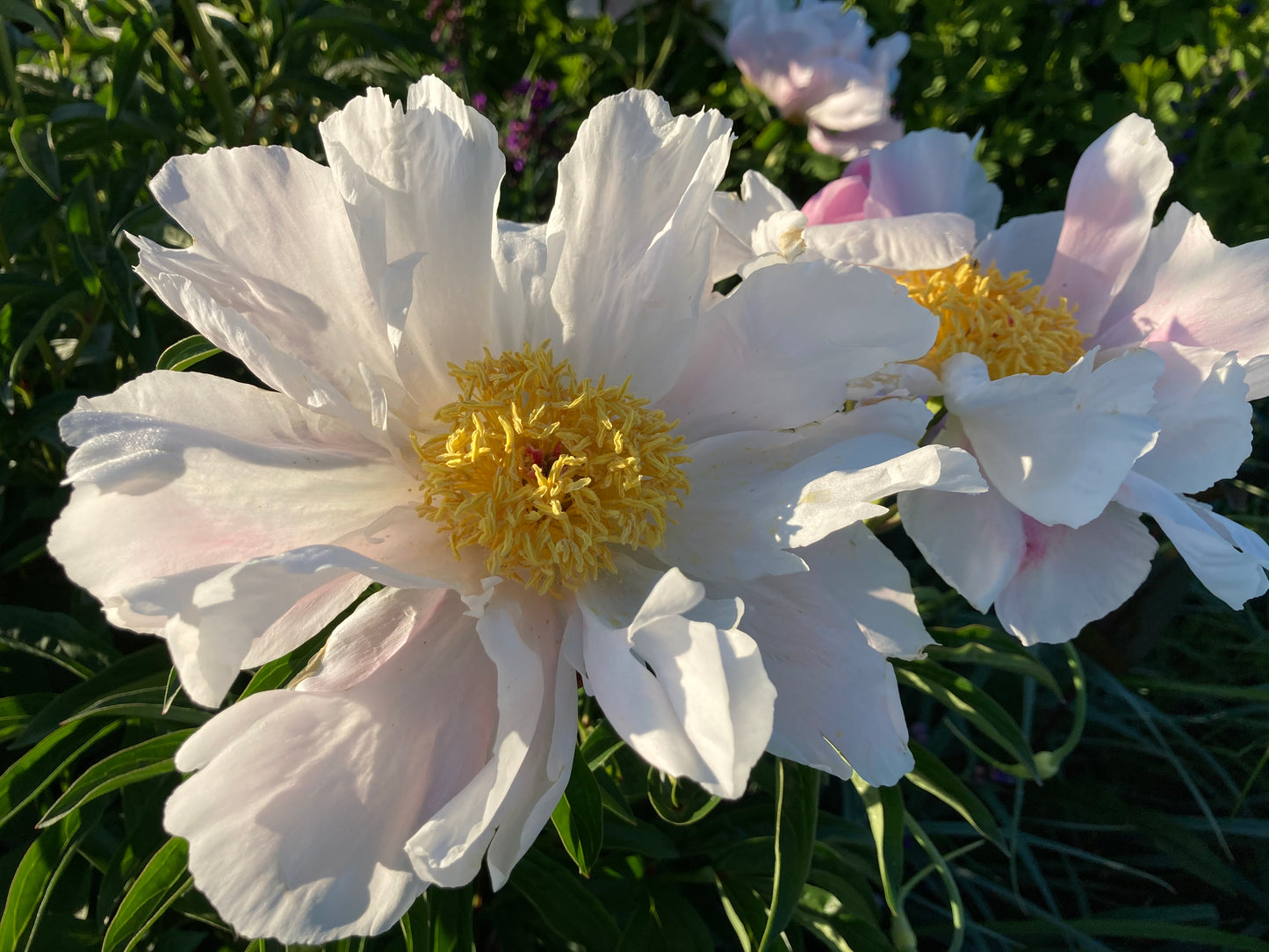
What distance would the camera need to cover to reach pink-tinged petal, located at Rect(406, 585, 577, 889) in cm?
56

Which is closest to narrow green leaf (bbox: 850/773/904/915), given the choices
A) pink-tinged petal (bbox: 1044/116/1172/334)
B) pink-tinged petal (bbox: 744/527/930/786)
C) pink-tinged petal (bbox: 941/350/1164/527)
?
pink-tinged petal (bbox: 744/527/930/786)

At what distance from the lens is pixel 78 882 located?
105 cm

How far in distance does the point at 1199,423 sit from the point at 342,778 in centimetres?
81

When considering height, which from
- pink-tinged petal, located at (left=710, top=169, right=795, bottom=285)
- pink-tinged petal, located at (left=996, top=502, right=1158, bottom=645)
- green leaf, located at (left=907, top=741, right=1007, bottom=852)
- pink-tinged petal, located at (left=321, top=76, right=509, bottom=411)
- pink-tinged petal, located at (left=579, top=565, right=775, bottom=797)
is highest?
pink-tinged petal, located at (left=321, top=76, right=509, bottom=411)

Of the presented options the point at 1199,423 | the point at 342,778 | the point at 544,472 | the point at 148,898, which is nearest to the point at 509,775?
the point at 342,778

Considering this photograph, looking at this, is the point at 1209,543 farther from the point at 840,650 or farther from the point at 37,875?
the point at 37,875

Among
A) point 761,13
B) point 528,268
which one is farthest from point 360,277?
point 761,13

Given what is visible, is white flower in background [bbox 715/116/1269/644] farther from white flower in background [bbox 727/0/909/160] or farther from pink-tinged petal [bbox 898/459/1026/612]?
white flower in background [bbox 727/0/909/160]

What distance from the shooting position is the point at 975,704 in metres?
1.05

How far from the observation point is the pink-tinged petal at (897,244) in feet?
2.83

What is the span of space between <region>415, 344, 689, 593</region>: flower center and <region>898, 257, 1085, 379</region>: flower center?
0.37 meters

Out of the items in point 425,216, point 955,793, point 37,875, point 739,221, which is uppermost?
point 425,216

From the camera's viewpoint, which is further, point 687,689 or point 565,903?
point 565,903

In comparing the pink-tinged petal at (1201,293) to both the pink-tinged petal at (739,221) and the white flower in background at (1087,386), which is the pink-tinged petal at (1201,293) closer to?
the white flower in background at (1087,386)
